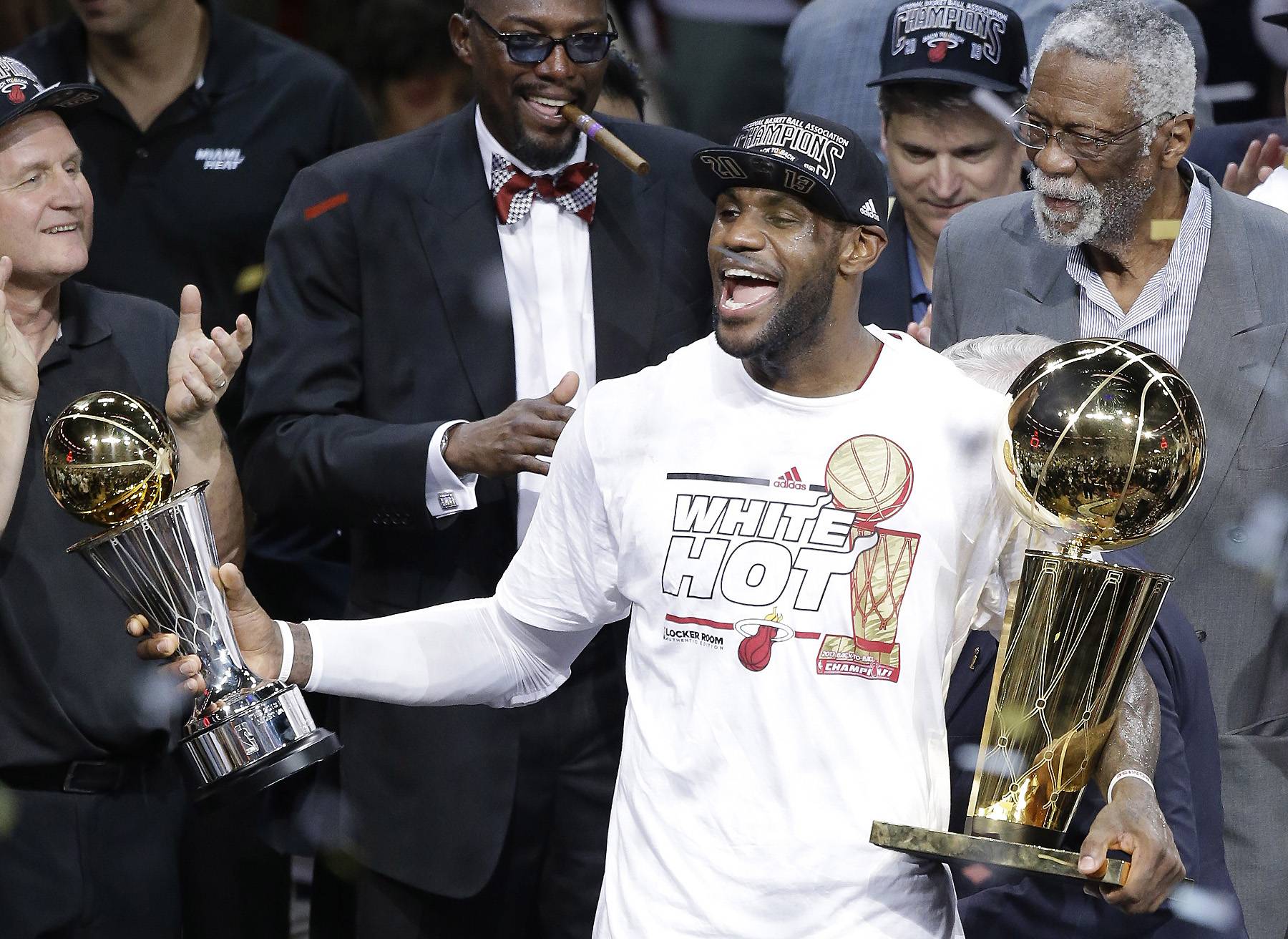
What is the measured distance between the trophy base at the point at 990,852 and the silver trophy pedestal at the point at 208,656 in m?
0.90

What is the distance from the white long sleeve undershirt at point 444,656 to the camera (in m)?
2.92

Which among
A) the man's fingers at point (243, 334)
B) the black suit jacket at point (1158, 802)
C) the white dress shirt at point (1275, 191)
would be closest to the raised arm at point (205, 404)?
the man's fingers at point (243, 334)

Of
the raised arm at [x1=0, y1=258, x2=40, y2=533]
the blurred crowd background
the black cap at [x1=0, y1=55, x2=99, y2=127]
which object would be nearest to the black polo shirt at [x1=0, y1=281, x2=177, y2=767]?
the raised arm at [x1=0, y1=258, x2=40, y2=533]

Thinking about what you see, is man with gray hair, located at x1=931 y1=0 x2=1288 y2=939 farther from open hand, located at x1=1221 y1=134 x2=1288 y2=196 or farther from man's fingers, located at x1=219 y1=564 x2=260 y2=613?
man's fingers, located at x1=219 y1=564 x2=260 y2=613

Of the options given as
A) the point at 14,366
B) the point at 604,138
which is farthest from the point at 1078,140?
the point at 14,366

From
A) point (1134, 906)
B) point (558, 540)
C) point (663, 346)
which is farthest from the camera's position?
point (663, 346)

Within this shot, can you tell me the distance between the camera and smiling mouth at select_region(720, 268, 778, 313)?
2.74 meters

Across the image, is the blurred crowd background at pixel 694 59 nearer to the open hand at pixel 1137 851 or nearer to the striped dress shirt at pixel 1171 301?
the striped dress shirt at pixel 1171 301

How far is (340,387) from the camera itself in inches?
144

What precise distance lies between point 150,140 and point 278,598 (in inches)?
47.1

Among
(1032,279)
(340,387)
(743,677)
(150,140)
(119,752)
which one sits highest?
(150,140)

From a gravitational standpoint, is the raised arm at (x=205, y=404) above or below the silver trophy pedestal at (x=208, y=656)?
above

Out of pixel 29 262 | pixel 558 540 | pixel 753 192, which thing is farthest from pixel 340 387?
pixel 753 192

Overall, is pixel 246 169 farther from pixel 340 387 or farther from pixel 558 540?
pixel 558 540
